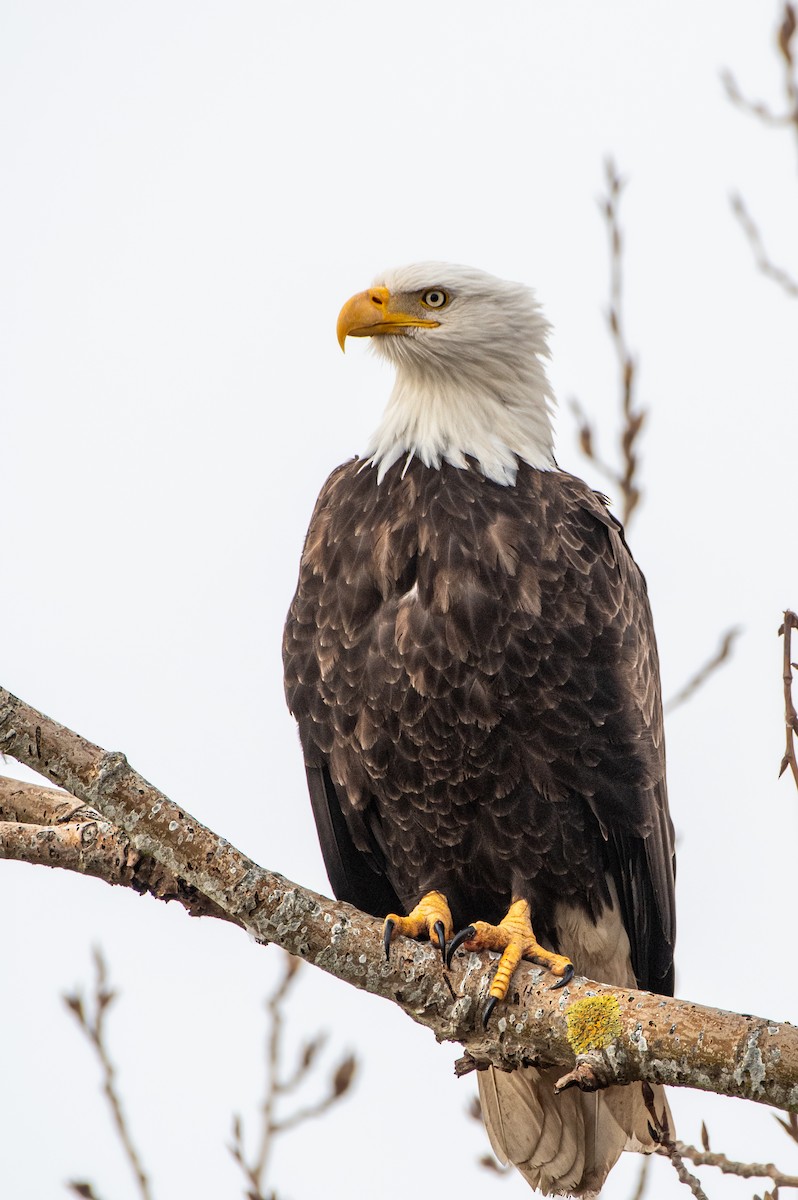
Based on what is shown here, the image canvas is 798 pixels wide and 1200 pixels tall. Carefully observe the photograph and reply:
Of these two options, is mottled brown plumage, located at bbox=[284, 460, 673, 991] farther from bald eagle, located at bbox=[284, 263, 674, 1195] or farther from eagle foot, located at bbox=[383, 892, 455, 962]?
eagle foot, located at bbox=[383, 892, 455, 962]

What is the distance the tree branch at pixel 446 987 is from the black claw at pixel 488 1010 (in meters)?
0.02

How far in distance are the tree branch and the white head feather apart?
1.69 meters

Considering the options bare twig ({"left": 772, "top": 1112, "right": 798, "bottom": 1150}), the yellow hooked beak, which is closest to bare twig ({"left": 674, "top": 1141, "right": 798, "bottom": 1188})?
bare twig ({"left": 772, "top": 1112, "right": 798, "bottom": 1150})

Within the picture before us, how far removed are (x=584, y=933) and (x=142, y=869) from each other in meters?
1.58

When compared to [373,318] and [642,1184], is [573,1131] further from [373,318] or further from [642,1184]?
[373,318]

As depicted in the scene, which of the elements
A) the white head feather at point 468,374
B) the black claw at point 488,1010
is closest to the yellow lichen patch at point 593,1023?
the black claw at point 488,1010

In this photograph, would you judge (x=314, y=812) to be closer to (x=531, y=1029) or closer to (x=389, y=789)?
(x=389, y=789)

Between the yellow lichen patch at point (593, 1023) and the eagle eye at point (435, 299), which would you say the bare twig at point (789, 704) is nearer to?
the yellow lichen patch at point (593, 1023)

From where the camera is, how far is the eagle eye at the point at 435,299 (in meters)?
4.72

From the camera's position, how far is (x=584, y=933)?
449 cm

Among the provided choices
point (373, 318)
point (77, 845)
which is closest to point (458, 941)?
point (77, 845)

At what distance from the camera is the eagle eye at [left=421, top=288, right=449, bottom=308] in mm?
4723

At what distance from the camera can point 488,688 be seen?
13.3ft

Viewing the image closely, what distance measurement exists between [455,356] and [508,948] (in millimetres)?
2007
